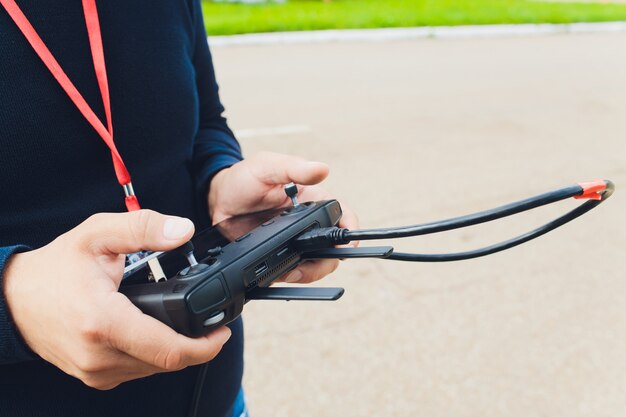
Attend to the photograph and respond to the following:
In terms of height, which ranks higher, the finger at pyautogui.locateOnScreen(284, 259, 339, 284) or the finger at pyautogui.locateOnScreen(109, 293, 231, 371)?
the finger at pyautogui.locateOnScreen(109, 293, 231, 371)

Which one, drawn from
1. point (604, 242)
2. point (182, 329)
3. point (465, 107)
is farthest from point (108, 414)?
point (465, 107)

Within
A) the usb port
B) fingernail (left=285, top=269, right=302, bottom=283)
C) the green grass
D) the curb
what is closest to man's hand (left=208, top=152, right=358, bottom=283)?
fingernail (left=285, top=269, right=302, bottom=283)

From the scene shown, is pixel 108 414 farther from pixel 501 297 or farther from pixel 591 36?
pixel 591 36

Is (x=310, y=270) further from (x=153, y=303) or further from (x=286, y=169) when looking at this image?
(x=153, y=303)

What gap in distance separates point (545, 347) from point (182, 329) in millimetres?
2087

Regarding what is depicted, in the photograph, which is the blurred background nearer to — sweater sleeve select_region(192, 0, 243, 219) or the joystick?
sweater sleeve select_region(192, 0, 243, 219)

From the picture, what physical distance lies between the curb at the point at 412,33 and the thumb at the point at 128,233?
710 centimetres

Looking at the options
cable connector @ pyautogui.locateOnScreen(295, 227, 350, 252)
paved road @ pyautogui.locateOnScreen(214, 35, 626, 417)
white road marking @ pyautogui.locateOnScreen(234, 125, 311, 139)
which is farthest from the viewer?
white road marking @ pyautogui.locateOnScreen(234, 125, 311, 139)

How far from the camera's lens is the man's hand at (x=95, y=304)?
0.58m

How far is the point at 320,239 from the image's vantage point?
0.81 meters

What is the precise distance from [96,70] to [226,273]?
0.32 m

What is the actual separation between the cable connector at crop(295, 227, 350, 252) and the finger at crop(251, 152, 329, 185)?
0.11 m

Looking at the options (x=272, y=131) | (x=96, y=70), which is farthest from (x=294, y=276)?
(x=272, y=131)

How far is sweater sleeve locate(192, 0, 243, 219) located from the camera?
104 cm
